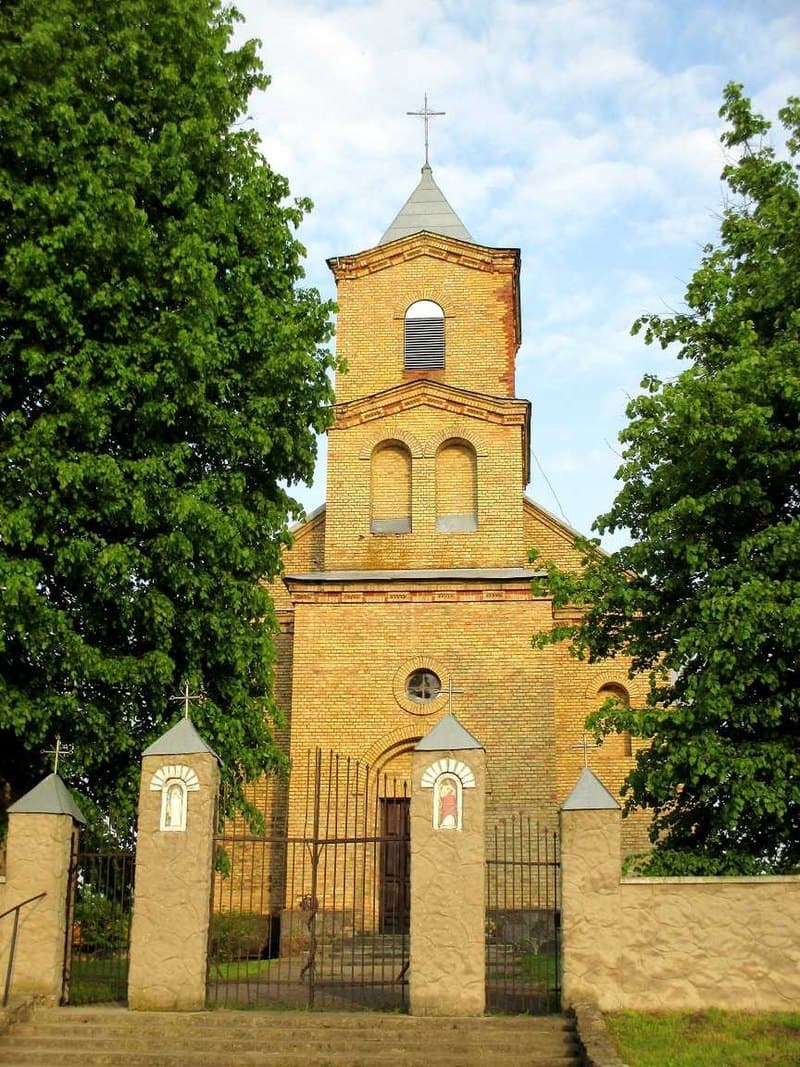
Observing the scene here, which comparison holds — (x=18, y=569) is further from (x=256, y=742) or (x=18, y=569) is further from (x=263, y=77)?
(x=263, y=77)

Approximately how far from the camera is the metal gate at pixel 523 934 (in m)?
12.0

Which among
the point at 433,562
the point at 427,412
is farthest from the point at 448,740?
the point at 427,412

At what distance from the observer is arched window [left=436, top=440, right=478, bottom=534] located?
73.0 ft

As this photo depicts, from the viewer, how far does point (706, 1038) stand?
10.6 metres

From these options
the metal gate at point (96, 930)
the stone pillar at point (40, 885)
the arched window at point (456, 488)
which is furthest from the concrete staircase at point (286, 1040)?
the arched window at point (456, 488)

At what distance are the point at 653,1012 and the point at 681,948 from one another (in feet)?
2.11

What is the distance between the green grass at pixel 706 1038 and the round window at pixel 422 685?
980 centimetres

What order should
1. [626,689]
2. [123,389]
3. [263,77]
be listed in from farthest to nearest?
[626,689], [263,77], [123,389]

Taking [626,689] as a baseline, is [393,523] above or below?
above

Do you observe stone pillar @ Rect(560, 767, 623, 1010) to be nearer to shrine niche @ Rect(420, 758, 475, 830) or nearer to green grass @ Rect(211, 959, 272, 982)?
shrine niche @ Rect(420, 758, 475, 830)

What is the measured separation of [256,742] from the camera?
14.9 m

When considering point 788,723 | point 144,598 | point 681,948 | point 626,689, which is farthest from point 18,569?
point 626,689

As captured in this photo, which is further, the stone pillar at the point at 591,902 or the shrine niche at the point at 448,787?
the shrine niche at the point at 448,787

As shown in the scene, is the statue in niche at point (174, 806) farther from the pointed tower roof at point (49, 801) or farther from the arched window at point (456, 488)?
the arched window at point (456, 488)
